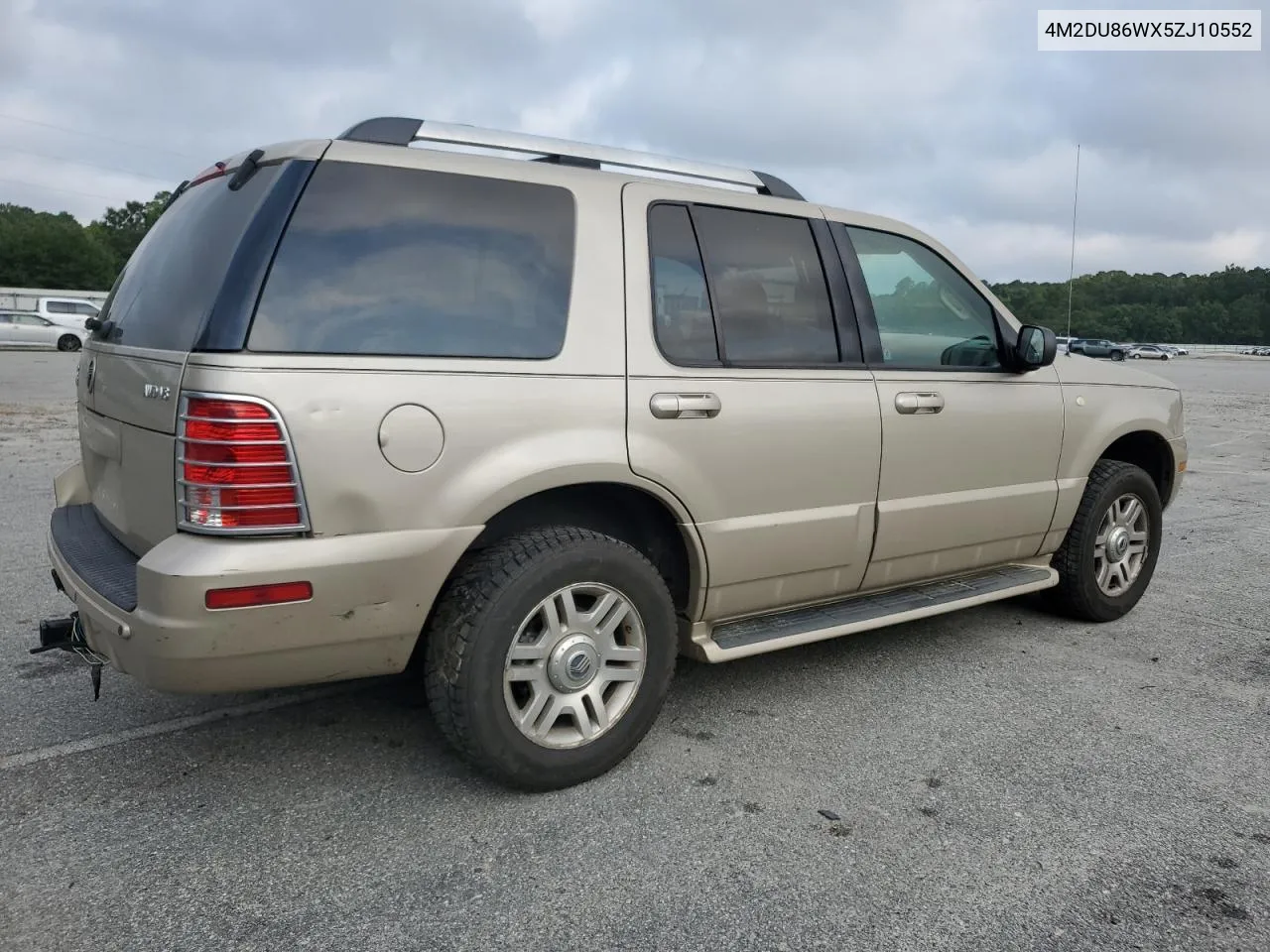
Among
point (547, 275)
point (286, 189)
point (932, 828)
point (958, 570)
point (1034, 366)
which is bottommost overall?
point (932, 828)

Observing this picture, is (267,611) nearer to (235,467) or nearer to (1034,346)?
(235,467)

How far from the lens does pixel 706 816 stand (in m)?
2.80

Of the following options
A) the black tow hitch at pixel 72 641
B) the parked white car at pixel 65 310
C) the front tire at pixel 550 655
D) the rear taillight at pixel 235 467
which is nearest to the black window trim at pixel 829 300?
the front tire at pixel 550 655

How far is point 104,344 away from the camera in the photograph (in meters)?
3.15

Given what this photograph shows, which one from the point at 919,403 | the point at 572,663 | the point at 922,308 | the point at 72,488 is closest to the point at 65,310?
the point at 72,488

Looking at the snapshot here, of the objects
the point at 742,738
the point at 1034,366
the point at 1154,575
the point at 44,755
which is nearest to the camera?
the point at 44,755

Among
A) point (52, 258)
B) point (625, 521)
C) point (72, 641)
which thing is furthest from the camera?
point (52, 258)

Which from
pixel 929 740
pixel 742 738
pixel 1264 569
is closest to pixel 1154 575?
pixel 1264 569

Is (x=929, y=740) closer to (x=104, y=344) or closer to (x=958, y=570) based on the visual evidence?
(x=958, y=570)

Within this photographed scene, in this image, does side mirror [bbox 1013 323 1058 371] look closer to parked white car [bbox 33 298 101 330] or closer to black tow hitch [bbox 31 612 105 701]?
black tow hitch [bbox 31 612 105 701]

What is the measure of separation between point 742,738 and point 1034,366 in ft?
6.78

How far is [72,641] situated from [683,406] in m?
2.02

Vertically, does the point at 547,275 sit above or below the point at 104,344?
above

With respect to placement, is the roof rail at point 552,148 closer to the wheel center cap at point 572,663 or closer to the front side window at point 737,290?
the front side window at point 737,290
